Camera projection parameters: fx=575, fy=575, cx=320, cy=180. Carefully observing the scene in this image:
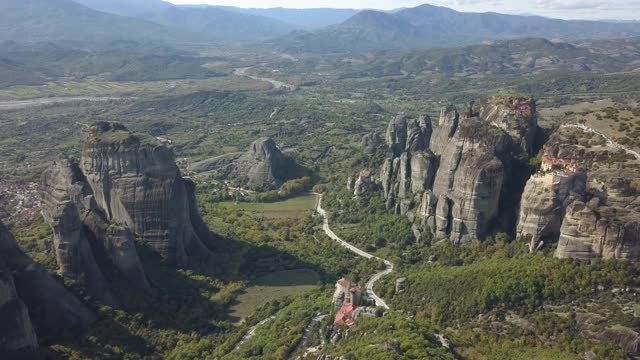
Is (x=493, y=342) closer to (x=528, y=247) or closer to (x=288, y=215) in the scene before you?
(x=528, y=247)

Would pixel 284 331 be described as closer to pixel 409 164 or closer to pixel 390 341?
pixel 390 341

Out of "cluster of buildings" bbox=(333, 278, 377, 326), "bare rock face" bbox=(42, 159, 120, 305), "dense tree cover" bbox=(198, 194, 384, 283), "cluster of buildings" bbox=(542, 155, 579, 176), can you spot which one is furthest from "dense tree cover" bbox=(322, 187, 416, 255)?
"bare rock face" bbox=(42, 159, 120, 305)

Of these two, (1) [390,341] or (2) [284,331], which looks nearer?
(1) [390,341]

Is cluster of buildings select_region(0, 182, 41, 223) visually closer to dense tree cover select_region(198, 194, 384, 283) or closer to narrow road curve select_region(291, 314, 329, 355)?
dense tree cover select_region(198, 194, 384, 283)

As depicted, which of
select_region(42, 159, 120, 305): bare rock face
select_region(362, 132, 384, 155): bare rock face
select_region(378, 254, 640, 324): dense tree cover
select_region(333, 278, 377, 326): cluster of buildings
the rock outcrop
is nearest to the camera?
select_region(378, 254, 640, 324): dense tree cover

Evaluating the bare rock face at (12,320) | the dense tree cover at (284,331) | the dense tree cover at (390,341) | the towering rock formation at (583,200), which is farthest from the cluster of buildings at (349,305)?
the bare rock face at (12,320)

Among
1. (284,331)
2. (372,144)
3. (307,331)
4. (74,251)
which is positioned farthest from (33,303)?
(372,144)
